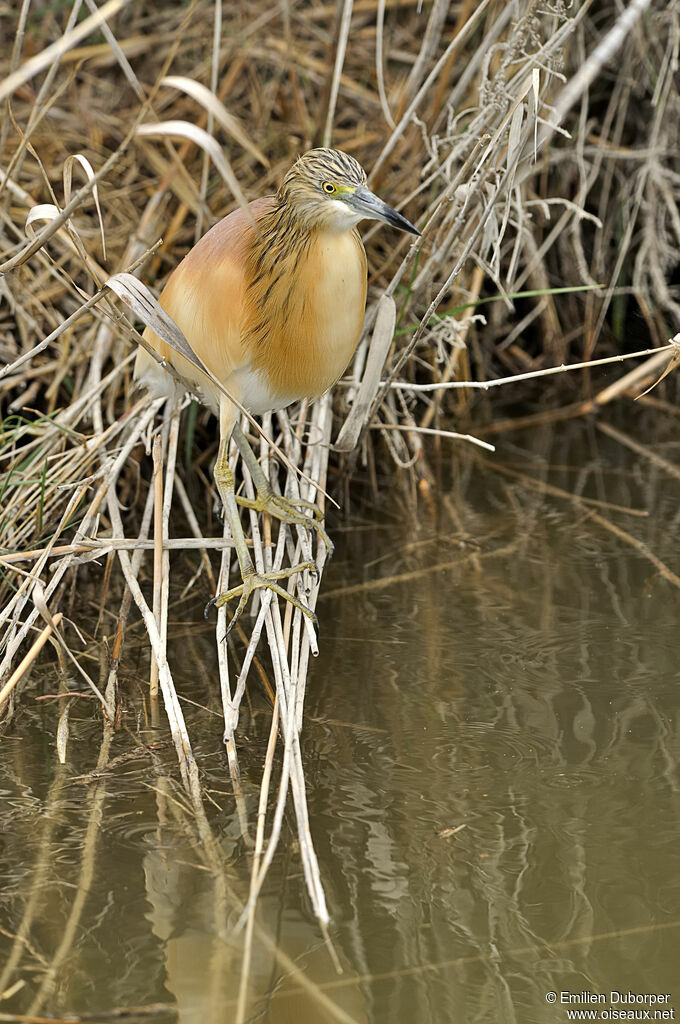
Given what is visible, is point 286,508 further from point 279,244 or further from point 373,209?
point 373,209

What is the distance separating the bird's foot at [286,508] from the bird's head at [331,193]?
50 centimetres

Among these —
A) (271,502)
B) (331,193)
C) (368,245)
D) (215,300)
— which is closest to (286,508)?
(271,502)

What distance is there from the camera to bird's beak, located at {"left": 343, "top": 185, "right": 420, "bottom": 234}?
59.6 inches

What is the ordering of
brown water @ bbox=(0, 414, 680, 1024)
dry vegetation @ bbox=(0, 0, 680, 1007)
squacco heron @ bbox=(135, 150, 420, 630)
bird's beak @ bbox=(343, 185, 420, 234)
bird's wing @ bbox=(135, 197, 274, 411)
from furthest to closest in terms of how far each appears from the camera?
1. dry vegetation @ bbox=(0, 0, 680, 1007)
2. bird's wing @ bbox=(135, 197, 274, 411)
3. squacco heron @ bbox=(135, 150, 420, 630)
4. bird's beak @ bbox=(343, 185, 420, 234)
5. brown water @ bbox=(0, 414, 680, 1024)

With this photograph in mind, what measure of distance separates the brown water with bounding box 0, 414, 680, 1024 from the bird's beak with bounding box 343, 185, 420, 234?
74 centimetres

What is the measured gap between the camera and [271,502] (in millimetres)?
1988

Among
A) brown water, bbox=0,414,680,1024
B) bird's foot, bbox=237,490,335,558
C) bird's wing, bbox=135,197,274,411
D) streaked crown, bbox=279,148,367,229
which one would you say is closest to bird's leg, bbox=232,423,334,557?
bird's foot, bbox=237,490,335,558

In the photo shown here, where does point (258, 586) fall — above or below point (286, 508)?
below

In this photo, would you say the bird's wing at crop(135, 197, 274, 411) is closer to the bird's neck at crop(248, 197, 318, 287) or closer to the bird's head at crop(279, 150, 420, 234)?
the bird's neck at crop(248, 197, 318, 287)

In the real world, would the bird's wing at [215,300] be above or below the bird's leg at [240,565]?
above

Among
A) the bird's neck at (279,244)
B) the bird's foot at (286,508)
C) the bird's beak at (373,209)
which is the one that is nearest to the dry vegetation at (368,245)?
the bird's foot at (286,508)

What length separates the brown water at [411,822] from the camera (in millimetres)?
1277

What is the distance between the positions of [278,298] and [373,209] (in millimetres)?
223

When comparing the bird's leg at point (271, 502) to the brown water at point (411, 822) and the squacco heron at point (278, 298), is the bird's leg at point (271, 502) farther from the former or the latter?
the brown water at point (411, 822)
